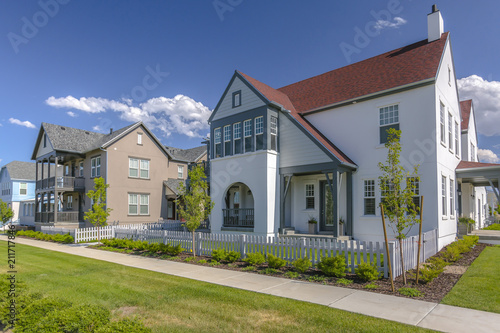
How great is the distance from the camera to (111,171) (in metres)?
26.8

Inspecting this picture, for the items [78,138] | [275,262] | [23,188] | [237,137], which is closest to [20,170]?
[23,188]

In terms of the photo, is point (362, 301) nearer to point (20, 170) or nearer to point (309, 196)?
point (309, 196)

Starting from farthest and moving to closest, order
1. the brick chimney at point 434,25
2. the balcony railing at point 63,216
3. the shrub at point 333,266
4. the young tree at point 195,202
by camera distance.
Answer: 1. the balcony railing at point 63,216
2. the brick chimney at point 434,25
3. the young tree at point 195,202
4. the shrub at point 333,266

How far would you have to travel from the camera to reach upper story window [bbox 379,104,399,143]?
14.8m

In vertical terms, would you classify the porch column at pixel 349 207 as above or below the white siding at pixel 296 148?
below

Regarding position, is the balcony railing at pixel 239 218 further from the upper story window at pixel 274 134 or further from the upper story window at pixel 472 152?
the upper story window at pixel 472 152

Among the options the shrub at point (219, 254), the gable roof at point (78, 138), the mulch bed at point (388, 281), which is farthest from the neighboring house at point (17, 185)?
the mulch bed at point (388, 281)

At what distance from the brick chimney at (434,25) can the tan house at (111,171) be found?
23.2m

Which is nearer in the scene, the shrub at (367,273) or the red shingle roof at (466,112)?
the shrub at (367,273)

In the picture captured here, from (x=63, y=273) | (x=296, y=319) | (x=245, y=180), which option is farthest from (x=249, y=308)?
(x=245, y=180)

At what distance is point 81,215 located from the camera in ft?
94.9

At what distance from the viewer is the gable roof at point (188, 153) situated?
3409 cm

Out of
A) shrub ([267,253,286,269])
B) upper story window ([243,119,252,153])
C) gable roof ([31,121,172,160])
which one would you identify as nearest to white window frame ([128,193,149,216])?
gable roof ([31,121,172,160])

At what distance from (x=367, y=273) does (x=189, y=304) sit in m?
5.01
